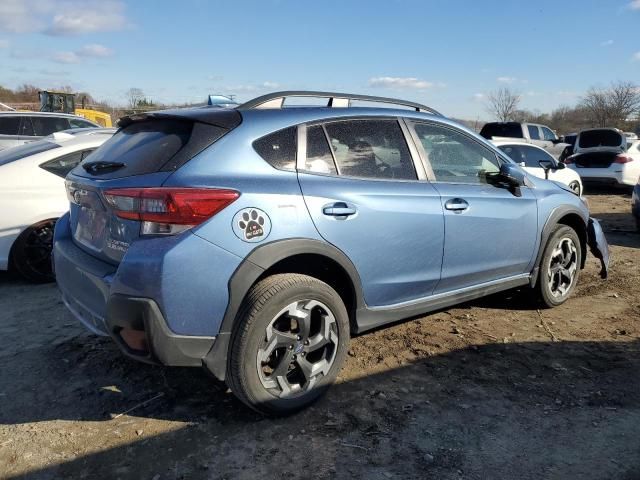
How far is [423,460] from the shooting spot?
2.77m

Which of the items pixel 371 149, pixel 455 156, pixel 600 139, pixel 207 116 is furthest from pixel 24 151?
pixel 600 139

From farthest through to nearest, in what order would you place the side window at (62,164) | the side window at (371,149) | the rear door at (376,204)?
the side window at (62,164), the side window at (371,149), the rear door at (376,204)

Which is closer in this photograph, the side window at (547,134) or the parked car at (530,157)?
the parked car at (530,157)

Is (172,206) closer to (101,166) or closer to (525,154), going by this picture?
(101,166)

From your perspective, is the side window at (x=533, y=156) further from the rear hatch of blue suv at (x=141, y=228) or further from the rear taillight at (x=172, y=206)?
the rear taillight at (x=172, y=206)

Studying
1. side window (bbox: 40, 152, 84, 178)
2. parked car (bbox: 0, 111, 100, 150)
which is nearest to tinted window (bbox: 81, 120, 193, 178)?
side window (bbox: 40, 152, 84, 178)

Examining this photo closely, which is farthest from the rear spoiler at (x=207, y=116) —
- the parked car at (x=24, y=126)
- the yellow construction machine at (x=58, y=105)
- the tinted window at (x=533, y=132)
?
the yellow construction machine at (x=58, y=105)

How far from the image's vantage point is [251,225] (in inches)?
113

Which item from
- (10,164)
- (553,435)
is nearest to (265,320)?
(553,435)

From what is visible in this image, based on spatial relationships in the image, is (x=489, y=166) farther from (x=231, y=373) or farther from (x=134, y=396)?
(x=134, y=396)

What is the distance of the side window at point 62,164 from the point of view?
5.54 m

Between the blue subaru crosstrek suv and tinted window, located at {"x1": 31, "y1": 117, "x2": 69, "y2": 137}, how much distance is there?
9048 mm

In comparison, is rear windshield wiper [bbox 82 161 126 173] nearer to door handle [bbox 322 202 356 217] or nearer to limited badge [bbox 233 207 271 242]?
limited badge [bbox 233 207 271 242]

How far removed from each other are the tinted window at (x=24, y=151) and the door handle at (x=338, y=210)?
3826 mm
